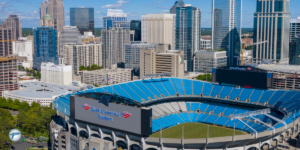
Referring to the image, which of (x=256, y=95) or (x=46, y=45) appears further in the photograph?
(x=46, y=45)

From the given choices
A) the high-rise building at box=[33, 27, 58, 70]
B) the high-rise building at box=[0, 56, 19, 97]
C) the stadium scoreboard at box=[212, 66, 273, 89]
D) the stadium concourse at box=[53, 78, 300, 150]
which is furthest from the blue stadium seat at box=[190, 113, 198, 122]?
the high-rise building at box=[33, 27, 58, 70]

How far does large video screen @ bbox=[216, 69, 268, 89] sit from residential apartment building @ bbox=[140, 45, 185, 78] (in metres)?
47.2

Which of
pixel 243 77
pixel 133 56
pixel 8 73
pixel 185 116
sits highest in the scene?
pixel 133 56

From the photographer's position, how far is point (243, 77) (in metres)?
76.2

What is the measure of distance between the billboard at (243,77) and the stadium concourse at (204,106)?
57.7 inches

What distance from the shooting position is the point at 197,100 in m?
79.2

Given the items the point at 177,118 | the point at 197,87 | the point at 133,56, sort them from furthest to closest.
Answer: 1. the point at 133,56
2. the point at 197,87
3. the point at 177,118

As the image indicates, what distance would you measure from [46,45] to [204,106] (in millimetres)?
125916

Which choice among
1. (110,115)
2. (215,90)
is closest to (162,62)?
(215,90)

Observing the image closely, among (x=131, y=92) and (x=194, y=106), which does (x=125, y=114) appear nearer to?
(x=131, y=92)

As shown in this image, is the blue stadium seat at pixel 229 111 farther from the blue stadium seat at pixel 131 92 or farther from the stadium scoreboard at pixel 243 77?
the blue stadium seat at pixel 131 92

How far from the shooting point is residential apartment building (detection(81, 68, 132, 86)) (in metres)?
135

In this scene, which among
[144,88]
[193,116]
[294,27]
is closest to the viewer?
[193,116]

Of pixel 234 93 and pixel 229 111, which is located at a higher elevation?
pixel 234 93
